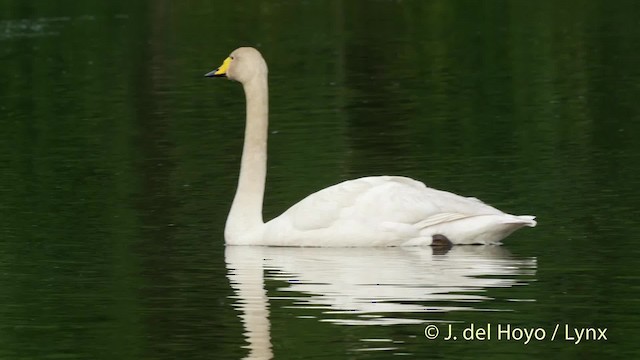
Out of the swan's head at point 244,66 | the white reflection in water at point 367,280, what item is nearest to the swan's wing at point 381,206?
the white reflection in water at point 367,280

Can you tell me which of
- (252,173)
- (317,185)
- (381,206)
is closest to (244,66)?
(252,173)

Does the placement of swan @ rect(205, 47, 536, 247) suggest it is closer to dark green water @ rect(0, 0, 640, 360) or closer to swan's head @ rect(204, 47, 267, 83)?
dark green water @ rect(0, 0, 640, 360)

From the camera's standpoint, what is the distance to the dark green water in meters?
11.5

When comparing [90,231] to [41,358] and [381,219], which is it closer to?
[381,219]

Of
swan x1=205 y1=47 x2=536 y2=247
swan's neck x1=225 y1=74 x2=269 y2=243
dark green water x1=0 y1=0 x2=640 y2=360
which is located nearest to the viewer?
dark green water x1=0 y1=0 x2=640 y2=360

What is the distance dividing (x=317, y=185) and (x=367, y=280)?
4.76 m

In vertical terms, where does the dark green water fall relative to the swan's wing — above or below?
below

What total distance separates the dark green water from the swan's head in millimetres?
1246

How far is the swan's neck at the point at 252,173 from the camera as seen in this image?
15.0 meters

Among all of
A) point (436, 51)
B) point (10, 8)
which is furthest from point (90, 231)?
point (10, 8)

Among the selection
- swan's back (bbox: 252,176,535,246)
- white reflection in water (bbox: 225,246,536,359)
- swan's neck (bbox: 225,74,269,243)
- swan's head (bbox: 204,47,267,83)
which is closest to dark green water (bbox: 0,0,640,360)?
white reflection in water (bbox: 225,246,536,359)

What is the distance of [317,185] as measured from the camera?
17672 mm

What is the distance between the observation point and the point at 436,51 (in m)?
32.9

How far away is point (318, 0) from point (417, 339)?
121 feet
